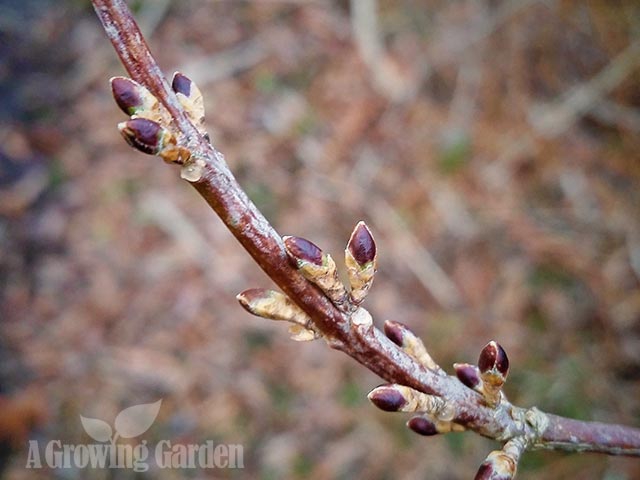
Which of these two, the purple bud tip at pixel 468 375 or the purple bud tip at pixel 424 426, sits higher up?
the purple bud tip at pixel 468 375

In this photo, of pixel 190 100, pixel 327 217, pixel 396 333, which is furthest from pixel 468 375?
pixel 327 217

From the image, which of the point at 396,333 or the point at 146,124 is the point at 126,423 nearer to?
the point at 396,333

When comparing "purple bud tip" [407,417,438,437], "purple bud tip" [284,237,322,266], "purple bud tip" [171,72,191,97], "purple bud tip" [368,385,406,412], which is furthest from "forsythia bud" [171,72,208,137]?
"purple bud tip" [407,417,438,437]

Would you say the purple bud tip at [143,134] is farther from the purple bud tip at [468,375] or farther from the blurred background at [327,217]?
the blurred background at [327,217]

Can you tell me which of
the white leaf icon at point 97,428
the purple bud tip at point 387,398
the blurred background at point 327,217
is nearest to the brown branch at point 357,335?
the purple bud tip at point 387,398

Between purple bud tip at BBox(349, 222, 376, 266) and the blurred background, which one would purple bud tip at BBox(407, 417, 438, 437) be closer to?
purple bud tip at BBox(349, 222, 376, 266)
